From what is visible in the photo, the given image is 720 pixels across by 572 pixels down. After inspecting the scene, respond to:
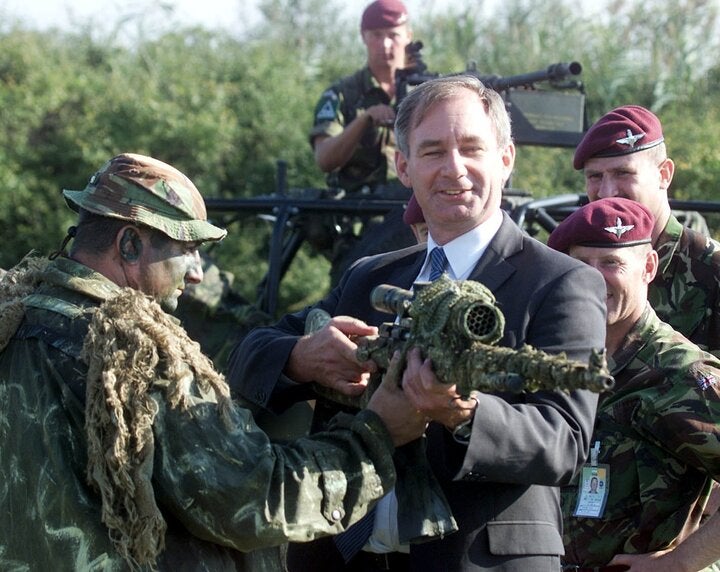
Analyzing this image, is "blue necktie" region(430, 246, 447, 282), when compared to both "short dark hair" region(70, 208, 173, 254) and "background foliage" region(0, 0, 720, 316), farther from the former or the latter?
"background foliage" region(0, 0, 720, 316)

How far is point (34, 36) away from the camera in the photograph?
18.5m

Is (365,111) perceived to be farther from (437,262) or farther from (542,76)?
(437,262)

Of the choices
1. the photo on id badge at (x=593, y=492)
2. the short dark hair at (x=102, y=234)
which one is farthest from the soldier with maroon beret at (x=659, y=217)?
the short dark hair at (x=102, y=234)

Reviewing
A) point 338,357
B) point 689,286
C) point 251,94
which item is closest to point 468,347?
point 338,357

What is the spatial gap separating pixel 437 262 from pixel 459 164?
294mm

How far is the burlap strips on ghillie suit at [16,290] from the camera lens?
3.52 meters

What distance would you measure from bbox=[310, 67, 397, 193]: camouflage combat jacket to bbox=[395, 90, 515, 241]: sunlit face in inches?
184

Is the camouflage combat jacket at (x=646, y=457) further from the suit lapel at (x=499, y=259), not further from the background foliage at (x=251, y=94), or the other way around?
the background foliage at (x=251, y=94)

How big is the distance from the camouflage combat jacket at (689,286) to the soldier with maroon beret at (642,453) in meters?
0.85

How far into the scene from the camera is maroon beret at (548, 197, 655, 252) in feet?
14.6

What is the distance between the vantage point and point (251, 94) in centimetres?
1612

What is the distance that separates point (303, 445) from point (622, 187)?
239 centimetres

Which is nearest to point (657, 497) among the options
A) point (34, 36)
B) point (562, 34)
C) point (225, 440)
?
point (225, 440)

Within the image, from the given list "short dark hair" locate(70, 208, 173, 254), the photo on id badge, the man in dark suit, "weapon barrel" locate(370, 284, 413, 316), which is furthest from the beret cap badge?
"short dark hair" locate(70, 208, 173, 254)
